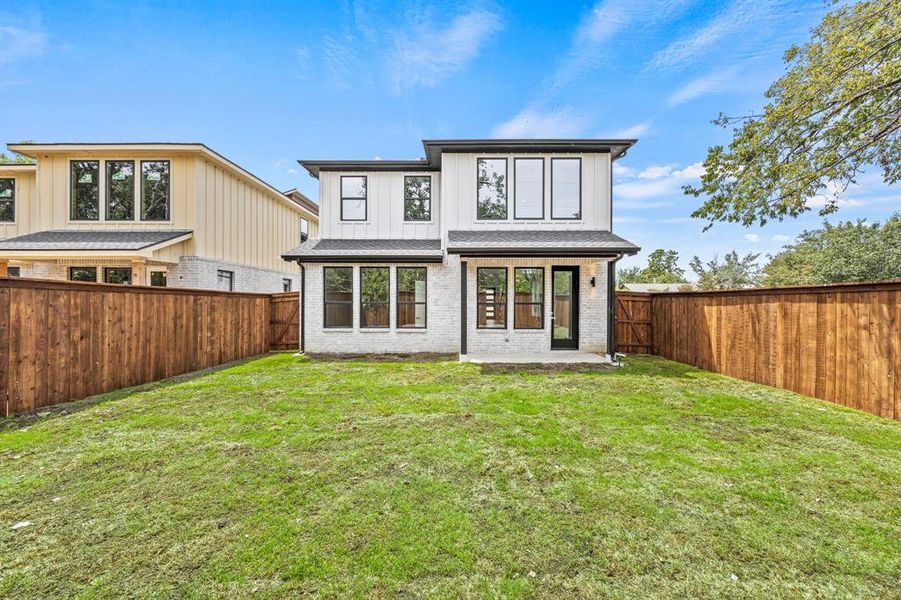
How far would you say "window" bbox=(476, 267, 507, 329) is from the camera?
A: 35.5 ft

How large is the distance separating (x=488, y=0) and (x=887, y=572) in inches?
508

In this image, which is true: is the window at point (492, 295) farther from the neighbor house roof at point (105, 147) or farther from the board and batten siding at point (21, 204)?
the board and batten siding at point (21, 204)

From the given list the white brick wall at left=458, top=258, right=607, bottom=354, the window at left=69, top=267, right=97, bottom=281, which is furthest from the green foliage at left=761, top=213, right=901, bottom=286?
the window at left=69, top=267, right=97, bottom=281

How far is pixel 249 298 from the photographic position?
1108 cm

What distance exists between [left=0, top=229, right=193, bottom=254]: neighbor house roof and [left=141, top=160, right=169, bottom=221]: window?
0.58m

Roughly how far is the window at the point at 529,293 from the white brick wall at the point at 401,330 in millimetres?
1707

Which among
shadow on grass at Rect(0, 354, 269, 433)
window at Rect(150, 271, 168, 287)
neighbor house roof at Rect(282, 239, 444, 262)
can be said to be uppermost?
neighbor house roof at Rect(282, 239, 444, 262)

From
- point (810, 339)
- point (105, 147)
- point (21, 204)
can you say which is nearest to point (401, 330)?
point (810, 339)

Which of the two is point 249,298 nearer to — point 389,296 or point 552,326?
point 389,296

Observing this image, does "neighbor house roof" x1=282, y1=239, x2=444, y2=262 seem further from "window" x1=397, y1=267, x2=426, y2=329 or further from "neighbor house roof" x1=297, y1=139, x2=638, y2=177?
"neighbor house roof" x1=297, y1=139, x2=638, y2=177

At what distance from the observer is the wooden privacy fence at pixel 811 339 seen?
213 inches

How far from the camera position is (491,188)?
11.0 meters

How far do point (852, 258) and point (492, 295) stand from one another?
4022 centimetres

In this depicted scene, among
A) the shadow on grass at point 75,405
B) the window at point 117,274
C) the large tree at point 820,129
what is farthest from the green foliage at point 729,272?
the window at point 117,274
